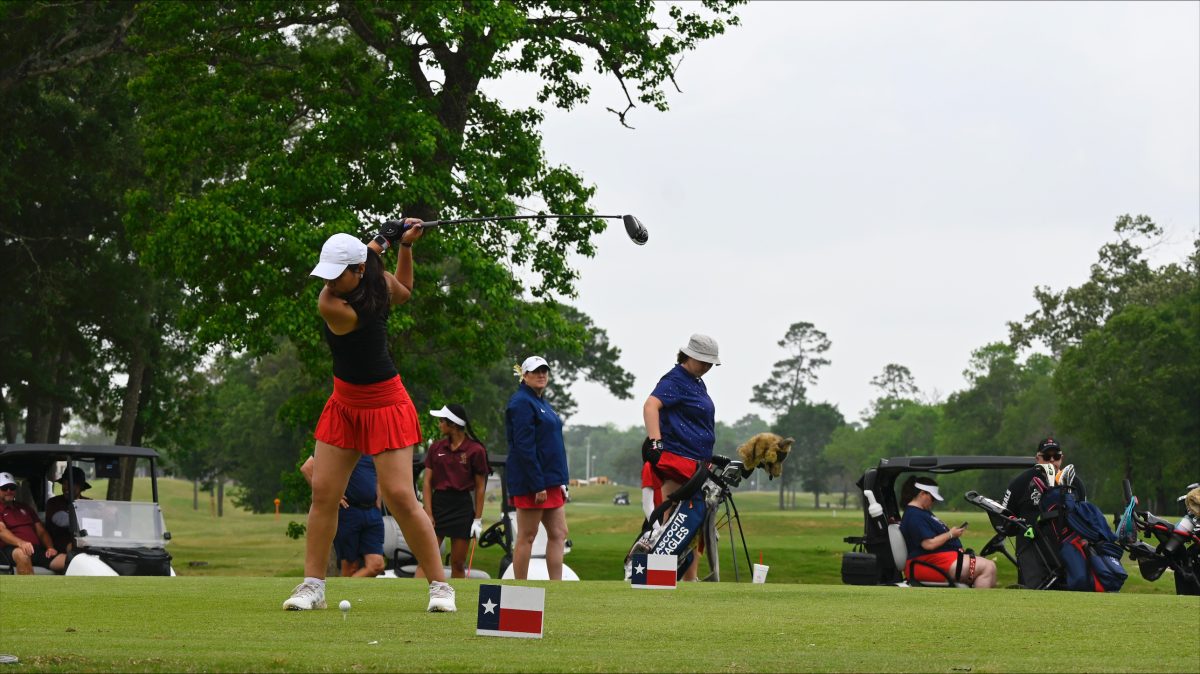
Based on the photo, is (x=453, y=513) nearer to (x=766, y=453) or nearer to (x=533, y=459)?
(x=533, y=459)

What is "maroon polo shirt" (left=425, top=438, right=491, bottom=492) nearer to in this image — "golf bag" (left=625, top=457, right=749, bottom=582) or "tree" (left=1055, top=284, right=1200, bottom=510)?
"golf bag" (left=625, top=457, right=749, bottom=582)

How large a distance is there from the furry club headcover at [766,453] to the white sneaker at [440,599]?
4397 mm

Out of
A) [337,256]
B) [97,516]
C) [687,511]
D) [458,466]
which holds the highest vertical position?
[337,256]

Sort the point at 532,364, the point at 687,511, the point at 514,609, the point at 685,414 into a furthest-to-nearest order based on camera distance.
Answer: the point at 532,364, the point at 685,414, the point at 687,511, the point at 514,609

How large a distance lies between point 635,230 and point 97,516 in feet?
35.3

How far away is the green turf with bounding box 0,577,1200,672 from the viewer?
567 centimetres

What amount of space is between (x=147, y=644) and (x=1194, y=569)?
11.0 metres

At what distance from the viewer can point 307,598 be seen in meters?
8.59

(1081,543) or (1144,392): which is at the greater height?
(1144,392)

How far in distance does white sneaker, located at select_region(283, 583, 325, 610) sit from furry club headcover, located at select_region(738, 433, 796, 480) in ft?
15.0

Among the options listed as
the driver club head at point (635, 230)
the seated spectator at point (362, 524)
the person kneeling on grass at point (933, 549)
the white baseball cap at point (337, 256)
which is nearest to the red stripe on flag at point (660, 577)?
the driver club head at point (635, 230)

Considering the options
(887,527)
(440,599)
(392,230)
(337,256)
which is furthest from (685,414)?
(337,256)

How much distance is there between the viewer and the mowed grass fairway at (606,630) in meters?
5.68

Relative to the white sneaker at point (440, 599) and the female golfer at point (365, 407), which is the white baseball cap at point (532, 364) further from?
the white sneaker at point (440, 599)
